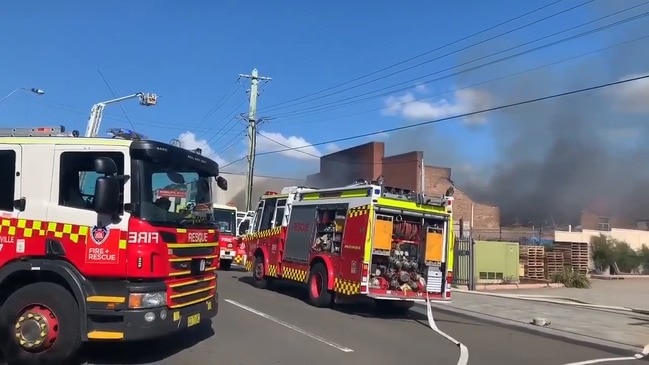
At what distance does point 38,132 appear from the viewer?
7125mm

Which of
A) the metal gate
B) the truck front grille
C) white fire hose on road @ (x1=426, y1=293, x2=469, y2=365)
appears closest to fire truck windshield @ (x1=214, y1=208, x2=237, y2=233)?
the metal gate

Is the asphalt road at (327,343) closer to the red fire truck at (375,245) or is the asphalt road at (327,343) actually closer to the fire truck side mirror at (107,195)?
the red fire truck at (375,245)

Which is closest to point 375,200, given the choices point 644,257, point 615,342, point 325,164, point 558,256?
point 615,342

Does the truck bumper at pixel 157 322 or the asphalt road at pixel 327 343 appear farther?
the asphalt road at pixel 327 343

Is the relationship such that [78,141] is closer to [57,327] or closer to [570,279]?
[57,327]

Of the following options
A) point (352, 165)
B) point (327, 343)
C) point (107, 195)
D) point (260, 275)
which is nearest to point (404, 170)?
point (352, 165)

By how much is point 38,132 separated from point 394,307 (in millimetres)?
9392

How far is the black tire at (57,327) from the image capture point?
6480 millimetres

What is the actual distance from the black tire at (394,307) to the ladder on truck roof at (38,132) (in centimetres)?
835

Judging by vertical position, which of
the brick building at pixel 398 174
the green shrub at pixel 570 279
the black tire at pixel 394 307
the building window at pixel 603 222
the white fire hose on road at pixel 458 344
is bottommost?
the white fire hose on road at pixel 458 344

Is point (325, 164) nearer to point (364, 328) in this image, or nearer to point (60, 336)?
point (364, 328)

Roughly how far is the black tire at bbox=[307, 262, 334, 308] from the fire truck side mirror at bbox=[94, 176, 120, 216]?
292 inches

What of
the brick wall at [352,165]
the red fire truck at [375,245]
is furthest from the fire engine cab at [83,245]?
the brick wall at [352,165]

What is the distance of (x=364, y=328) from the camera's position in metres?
10.7
